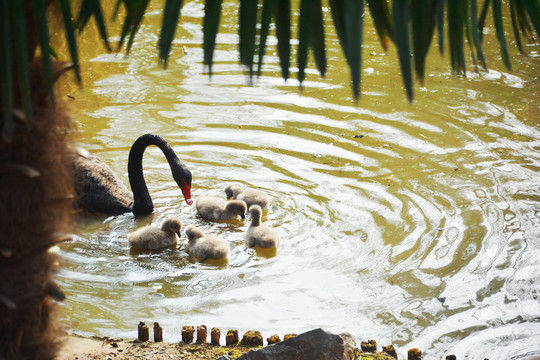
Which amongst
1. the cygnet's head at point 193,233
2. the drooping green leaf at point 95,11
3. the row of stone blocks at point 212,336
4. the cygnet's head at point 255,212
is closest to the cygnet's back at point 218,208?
the cygnet's head at point 255,212

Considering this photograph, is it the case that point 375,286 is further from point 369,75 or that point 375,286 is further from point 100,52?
point 100,52

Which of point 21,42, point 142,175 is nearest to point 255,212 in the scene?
point 142,175

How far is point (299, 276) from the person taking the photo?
17.1ft

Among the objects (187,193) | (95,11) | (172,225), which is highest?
(95,11)

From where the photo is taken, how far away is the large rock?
134 inches

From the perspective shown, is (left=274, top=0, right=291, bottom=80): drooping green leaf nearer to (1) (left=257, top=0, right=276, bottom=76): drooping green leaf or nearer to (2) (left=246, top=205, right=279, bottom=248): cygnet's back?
(1) (left=257, top=0, right=276, bottom=76): drooping green leaf

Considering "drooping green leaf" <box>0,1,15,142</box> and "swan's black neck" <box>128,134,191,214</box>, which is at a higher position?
"drooping green leaf" <box>0,1,15,142</box>

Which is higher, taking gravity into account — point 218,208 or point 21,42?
point 21,42

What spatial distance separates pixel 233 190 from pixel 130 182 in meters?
0.98

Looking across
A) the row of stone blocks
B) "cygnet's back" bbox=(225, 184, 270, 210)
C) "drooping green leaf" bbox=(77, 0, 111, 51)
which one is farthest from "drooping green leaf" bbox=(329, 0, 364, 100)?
"cygnet's back" bbox=(225, 184, 270, 210)

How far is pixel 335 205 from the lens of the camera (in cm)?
632

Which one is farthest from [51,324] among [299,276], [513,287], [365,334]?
[513,287]

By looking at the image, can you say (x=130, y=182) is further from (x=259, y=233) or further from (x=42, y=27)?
(x=42, y=27)

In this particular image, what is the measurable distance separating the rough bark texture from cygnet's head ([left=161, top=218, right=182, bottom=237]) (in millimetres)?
3769
